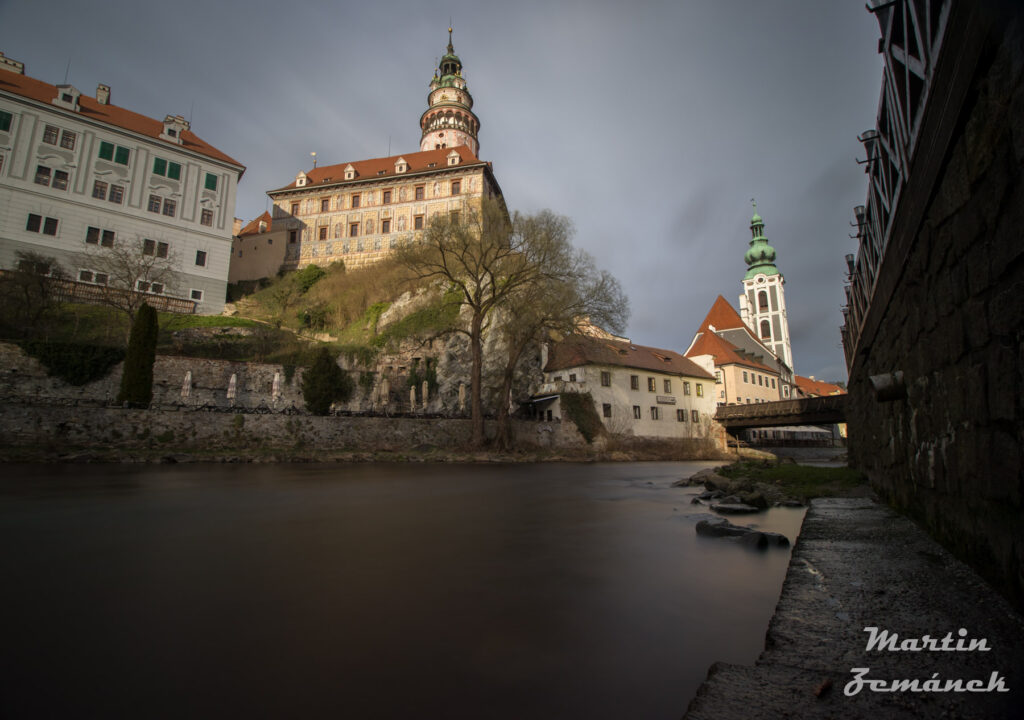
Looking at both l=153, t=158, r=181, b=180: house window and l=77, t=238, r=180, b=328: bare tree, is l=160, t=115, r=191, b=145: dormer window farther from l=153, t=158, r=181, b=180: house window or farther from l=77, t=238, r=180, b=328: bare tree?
l=77, t=238, r=180, b=328: bare tree

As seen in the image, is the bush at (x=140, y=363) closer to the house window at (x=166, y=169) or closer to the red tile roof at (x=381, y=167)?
the house window at (x=166, y=169)

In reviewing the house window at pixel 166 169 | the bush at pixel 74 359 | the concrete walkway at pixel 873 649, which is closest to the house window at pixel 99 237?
the house window at pixel 166 169

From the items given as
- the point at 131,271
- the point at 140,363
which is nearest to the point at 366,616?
the point at 140,363

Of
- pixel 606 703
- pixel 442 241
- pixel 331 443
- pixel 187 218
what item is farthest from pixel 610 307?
pixel 187 218

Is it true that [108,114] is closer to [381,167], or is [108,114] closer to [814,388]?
[381,167]

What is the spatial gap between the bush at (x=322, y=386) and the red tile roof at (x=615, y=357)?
16.5 metres

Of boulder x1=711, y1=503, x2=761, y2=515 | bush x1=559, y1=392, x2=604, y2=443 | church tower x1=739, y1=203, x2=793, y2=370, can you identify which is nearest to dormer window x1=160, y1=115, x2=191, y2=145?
bush x1=559, y1=392, x2=604, y2=443

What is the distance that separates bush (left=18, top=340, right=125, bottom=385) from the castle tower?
5112 cm

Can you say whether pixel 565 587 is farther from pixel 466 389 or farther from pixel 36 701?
pixel 466 389

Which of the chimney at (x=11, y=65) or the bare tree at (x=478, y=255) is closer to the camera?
the bare tree at (x=478, y=255)

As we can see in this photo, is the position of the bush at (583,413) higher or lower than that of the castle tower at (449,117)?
lower

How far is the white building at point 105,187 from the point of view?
1308 inches

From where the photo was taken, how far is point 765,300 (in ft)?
295

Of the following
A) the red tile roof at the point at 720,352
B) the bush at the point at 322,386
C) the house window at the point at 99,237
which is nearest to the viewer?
Result: the bush at the point at 322,386
